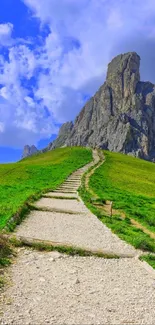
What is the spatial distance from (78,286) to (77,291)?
0.45m

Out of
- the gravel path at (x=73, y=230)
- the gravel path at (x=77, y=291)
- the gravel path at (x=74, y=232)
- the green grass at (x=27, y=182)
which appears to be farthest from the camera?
the green grass at (x=27, y=182)

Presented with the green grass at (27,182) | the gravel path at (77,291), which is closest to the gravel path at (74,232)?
the green grass at (27,182)

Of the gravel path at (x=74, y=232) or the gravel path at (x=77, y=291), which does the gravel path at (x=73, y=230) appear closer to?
the gravel path at (x=74, y=232)

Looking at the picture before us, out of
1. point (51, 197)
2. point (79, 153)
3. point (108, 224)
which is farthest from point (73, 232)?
point (79, 153)

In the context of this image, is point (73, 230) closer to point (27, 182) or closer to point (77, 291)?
point (77, 291)

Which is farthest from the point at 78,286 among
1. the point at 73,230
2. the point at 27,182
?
the point at 27,182

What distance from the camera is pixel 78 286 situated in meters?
11.0

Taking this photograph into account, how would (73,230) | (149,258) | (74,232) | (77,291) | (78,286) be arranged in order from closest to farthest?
(77,291) → (78,286) → (149,258) → (74,232) → (73,230)

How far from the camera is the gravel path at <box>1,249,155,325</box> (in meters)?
8.86

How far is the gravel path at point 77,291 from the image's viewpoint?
886 cm

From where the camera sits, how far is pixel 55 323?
8430 millimetres

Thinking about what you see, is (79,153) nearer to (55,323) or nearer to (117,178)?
(117,178)

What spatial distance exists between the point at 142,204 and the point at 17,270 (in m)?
24.7

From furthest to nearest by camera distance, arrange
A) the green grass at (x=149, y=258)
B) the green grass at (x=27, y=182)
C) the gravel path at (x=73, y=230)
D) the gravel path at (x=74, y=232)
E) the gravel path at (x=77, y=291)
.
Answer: the green grass at (x=27, y=182)
the gravel path at (x=73, y=230)
the gravel path at (x=74, y=232)
the green grass at (x=149, y=258)
the gravel path at (x=77, y=291)
